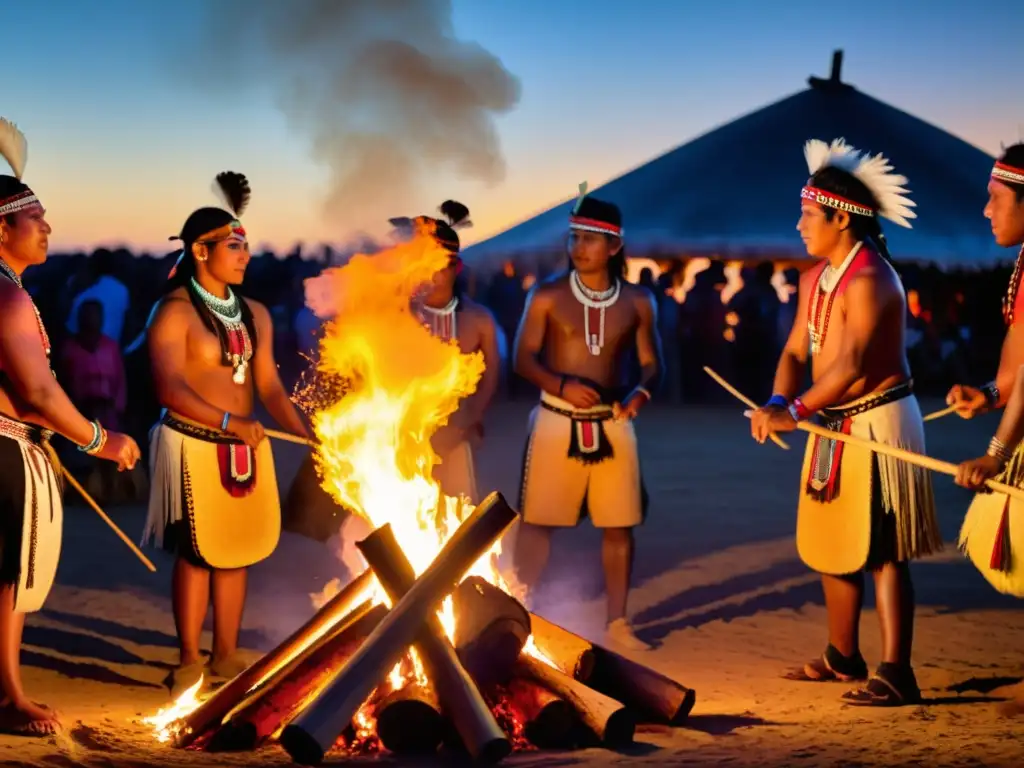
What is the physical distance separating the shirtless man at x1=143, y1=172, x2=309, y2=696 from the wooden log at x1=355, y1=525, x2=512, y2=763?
1.00 metres

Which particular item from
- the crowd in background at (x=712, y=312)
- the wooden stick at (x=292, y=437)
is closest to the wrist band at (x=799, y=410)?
the wooden stick at (x=292, y=437)

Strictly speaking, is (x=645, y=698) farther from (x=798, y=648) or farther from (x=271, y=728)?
(x=798, y=648)

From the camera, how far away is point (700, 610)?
24.4 ft

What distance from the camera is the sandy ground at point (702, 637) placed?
4574 millimetres

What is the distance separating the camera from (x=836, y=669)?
584 cm

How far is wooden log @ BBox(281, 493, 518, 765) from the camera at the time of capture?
4.28 metres

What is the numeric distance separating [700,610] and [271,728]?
10.9 feet

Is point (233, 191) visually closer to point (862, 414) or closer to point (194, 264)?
point (194, 264)

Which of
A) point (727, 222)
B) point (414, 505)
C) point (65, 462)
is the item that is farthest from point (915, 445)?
point (727, 222)

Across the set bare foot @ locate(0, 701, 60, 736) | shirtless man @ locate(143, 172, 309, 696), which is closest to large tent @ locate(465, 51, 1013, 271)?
shirtless man @ locate(143, 172, 309, 696)

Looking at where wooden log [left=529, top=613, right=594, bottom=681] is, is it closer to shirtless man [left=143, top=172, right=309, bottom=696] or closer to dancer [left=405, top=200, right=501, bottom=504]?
shirtless man [left=143, top=172, right=309, bottom=696]

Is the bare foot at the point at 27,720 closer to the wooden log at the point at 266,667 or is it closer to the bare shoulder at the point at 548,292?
the wooden log at the point at 266,667

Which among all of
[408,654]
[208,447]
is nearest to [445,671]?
[408,654]

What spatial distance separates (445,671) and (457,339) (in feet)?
8.81
